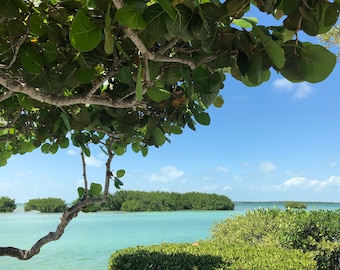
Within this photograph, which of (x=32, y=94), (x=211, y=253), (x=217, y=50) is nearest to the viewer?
(x=217, y=50)

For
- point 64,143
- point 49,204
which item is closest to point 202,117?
point 64,143

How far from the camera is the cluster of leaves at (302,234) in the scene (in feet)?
21.4

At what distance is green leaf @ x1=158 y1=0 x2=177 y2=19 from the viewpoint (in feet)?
2.93

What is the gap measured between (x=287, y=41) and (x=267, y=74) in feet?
0.51

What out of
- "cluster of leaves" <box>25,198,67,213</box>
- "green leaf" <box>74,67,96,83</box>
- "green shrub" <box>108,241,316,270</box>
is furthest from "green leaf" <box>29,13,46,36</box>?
"cluster of leaves" <box>25,198,67,213</box>

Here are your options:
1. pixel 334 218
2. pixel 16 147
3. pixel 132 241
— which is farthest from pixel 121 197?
pixel 16 147

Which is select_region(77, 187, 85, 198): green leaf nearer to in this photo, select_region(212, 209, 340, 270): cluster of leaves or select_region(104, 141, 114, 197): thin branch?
select_region(104, 141, 114, 197): thin branch

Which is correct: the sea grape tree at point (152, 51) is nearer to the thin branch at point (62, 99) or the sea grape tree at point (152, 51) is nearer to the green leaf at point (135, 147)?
the thin branch at point (62, 99)

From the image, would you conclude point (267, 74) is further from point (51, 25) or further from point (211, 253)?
point (211, 253)

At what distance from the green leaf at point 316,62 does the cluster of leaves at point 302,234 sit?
5.42 metres

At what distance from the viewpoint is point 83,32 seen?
3.33 ft

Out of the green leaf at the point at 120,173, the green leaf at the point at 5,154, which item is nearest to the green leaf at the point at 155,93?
the green leaf at the point at 120,173

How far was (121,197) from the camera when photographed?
46844 mm

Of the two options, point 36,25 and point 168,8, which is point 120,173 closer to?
point 36,25
